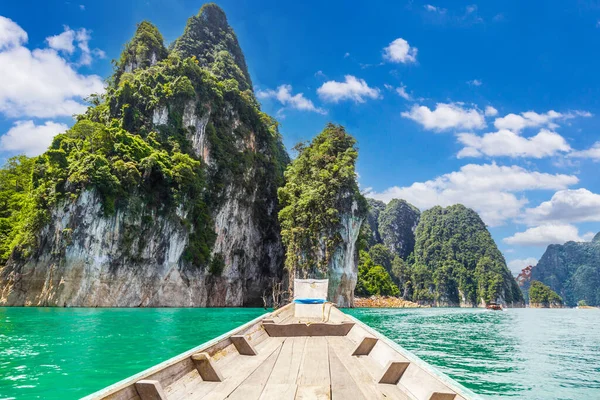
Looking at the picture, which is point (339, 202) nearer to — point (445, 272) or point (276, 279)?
point (276, 279)

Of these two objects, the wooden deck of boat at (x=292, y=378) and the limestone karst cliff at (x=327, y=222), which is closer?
the wooden deck of boat at (x=292, y=378)

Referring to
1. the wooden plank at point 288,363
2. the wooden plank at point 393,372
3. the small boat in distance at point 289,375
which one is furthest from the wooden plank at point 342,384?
the wooden plank at point 288,363

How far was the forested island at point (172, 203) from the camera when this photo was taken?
33062 mm

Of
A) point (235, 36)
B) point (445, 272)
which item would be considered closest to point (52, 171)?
point (235, 36)

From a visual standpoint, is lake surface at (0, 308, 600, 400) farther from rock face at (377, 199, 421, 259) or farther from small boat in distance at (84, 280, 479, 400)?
rock face at (377, 199, 421, 259)

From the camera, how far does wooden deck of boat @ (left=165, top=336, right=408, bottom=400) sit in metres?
3.23

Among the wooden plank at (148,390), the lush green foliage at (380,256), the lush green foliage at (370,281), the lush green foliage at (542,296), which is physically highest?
the lush green foliage at (380,256)

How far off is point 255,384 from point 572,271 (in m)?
183

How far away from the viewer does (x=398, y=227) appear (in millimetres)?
125000

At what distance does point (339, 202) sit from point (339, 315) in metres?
32.8

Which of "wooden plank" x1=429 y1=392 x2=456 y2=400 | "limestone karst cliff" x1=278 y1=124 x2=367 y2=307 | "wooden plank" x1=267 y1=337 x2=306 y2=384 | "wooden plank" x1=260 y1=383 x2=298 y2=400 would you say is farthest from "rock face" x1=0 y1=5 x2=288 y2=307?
"wooden plank" x1=429 y1=392 x2=456 y2=400

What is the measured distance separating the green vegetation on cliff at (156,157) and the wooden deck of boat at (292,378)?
33.1 metres

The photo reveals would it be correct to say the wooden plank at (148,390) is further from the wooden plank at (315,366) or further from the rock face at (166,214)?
the rock face at (166,214)

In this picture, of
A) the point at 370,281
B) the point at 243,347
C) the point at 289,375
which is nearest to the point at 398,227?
the point at 370,281
